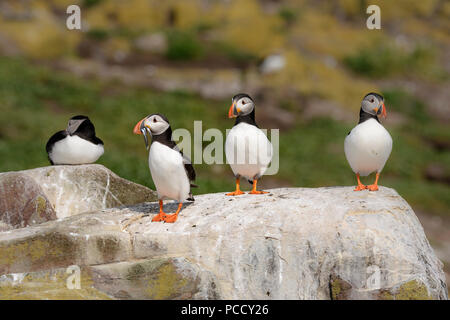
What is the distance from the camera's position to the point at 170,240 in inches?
247

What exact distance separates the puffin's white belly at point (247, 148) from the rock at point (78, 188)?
1808 millimetres

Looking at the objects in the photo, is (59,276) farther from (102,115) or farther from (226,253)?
(102,115)

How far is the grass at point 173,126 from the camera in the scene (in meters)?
15.9

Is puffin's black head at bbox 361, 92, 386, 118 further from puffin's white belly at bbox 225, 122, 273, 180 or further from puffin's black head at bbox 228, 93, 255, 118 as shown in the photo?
puffin's black head at bbox 228, 93, 255, 118

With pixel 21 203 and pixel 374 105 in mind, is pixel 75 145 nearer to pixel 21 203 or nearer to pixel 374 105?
pixel 21 203

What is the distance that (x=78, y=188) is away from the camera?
7.99m

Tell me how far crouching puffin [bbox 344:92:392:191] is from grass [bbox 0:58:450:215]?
6.06m

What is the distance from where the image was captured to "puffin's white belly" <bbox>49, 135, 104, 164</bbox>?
8.19m

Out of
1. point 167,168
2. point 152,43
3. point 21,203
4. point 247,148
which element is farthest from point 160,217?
point 152,43

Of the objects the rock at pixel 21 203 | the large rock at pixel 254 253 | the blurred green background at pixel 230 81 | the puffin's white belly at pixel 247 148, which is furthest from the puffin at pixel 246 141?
the blurred green background at pixel 230 81

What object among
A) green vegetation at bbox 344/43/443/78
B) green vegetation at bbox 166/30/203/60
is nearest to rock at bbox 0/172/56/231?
green vegetation at bbox 166/30/203/60

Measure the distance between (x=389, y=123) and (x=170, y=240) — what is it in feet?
59.1

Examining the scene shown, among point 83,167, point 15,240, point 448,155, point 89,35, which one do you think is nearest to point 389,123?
point 448,155

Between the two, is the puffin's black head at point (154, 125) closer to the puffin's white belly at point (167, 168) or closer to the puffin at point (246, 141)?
the puffin's white belly at point (167, 168)
